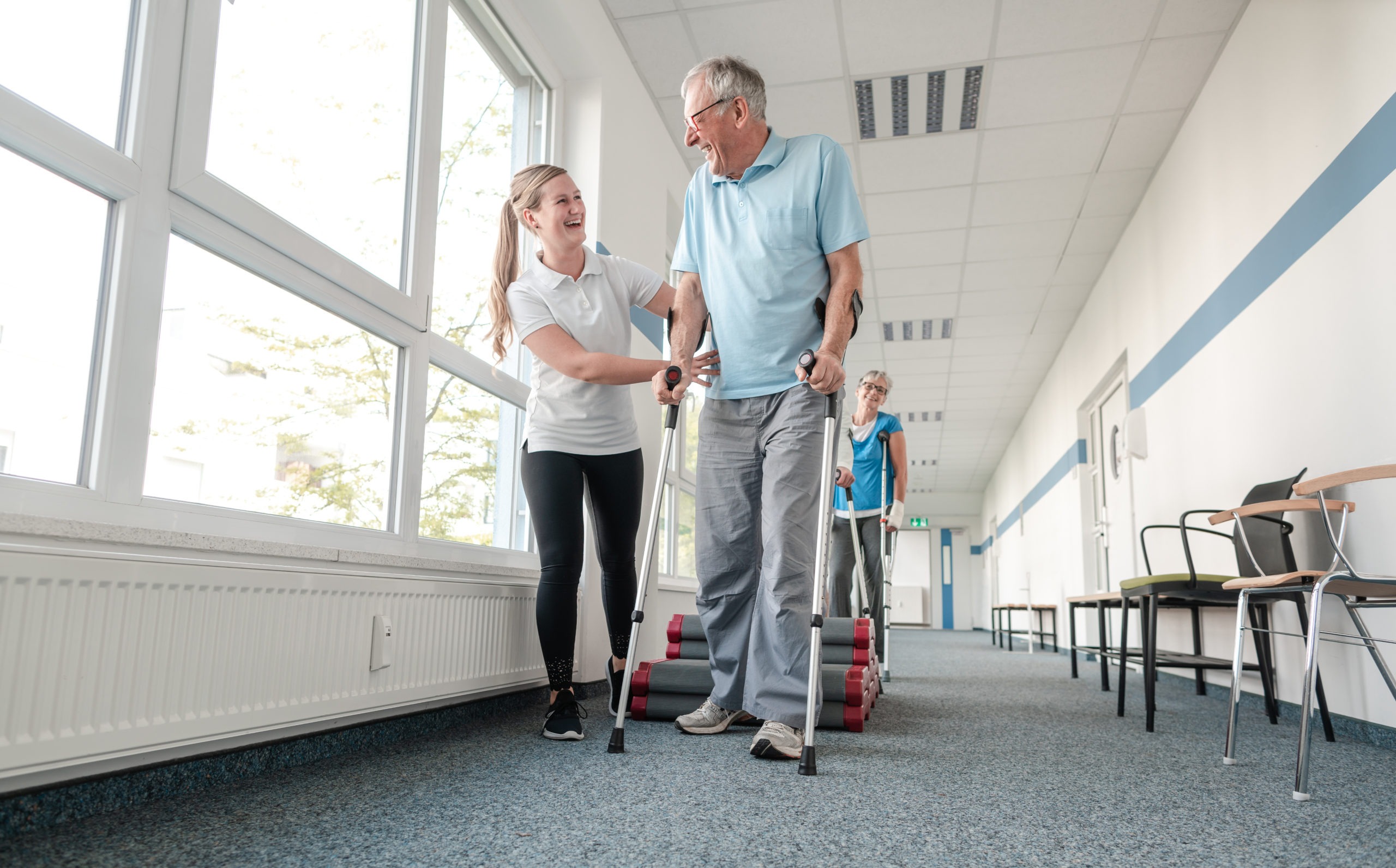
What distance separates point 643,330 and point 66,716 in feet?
10.2

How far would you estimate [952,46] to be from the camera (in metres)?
4.09

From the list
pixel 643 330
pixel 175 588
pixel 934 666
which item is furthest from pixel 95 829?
pixel 934 666

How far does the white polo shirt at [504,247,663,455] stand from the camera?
2.41 m

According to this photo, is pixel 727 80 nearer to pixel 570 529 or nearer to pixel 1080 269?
pixel 570 529

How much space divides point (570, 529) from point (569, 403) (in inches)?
13.8

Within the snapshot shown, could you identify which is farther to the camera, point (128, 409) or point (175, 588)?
point (128, 409)

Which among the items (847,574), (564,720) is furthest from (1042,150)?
(564,720)

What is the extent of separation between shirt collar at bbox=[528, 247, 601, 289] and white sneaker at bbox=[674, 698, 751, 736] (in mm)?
1242

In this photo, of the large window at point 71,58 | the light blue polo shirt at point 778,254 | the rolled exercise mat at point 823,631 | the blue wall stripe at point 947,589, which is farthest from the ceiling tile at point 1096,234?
the blue wall stripe at point 947,589

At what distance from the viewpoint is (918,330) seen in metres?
8.21

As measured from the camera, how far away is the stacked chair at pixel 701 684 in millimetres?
2369

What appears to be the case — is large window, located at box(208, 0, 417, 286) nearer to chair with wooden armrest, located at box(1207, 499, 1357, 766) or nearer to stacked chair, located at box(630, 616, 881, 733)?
stacked chair, located at box(630, 616, 881, 733)

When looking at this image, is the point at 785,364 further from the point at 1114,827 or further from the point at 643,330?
the point at 643,330

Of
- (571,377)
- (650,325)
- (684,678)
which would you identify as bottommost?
(684,678)
